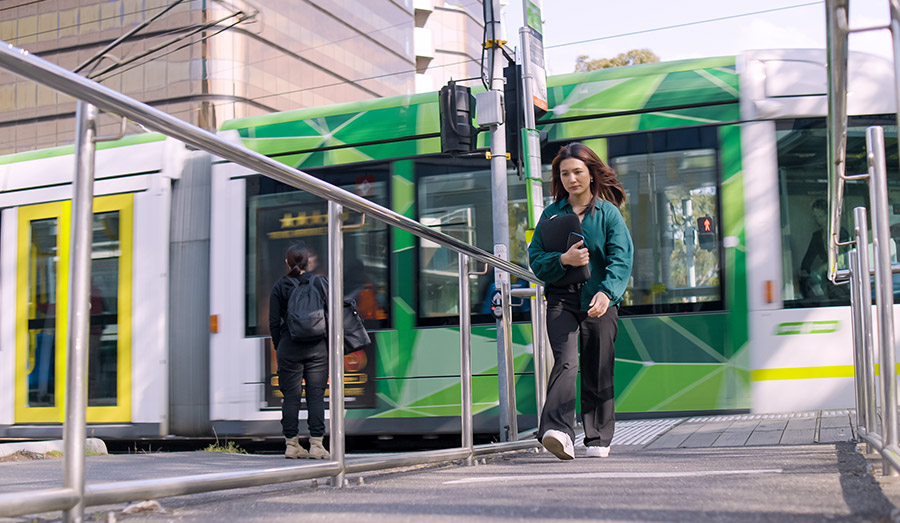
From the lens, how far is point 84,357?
2.30 metres

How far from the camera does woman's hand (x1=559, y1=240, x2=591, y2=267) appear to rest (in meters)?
4.45

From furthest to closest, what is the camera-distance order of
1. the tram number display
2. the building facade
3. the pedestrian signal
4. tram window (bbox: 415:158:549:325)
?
the building facade → tram window (bbox: 415:158:549:325) → the pedestrian signal → the tram number display

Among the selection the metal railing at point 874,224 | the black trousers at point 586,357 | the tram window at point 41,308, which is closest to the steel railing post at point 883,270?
the metal railing at point 874,224

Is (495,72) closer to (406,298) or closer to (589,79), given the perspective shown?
(589,79)

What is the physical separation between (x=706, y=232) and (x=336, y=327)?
4925 mm

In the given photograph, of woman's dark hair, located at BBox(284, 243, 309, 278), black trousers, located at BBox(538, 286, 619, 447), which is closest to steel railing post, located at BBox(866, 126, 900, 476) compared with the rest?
black trousers, located at BBox(538, 286, 619, 447)

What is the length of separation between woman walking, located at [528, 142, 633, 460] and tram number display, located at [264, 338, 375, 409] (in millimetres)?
905

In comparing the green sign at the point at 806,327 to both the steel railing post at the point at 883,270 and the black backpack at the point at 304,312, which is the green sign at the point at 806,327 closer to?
the black backpack at the point at 304,312

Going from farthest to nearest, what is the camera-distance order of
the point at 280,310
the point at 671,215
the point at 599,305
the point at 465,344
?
the point at 671,215
the point at 280,310
the point at 465,344
the point at 599,305

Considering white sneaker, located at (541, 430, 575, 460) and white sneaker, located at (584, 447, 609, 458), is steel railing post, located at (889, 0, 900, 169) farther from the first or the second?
white sneaker, located at (584, 447, 609, 458)

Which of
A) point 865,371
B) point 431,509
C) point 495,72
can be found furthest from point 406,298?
point 431,509

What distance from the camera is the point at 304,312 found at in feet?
19.1

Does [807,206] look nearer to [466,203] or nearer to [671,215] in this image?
[671,215]

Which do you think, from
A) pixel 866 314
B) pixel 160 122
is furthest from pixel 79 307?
pixel 866 314
